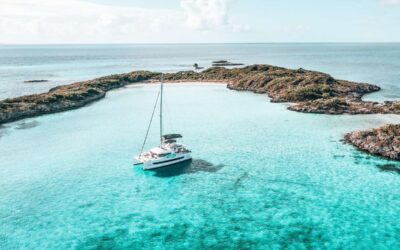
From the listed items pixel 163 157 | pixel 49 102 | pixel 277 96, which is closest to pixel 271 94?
pixel 277 96

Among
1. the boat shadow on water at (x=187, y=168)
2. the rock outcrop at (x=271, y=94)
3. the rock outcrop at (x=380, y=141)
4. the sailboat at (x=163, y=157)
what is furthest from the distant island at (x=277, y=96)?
the sailboat at (x=163, y=157)

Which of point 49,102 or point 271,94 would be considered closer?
point 49,102

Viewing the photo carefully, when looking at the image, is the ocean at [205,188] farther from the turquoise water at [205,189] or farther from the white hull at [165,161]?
the white hull at [165,161]

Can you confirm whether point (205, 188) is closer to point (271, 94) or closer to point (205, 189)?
point (205, 189)

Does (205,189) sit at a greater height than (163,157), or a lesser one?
lesser

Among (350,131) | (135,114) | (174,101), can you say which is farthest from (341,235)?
(174,101)

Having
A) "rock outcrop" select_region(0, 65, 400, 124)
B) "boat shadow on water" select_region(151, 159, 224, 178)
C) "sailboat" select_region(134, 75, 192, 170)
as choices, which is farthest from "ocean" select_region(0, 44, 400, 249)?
"rock outcrop" select_region(0, 65, 400, 124)
